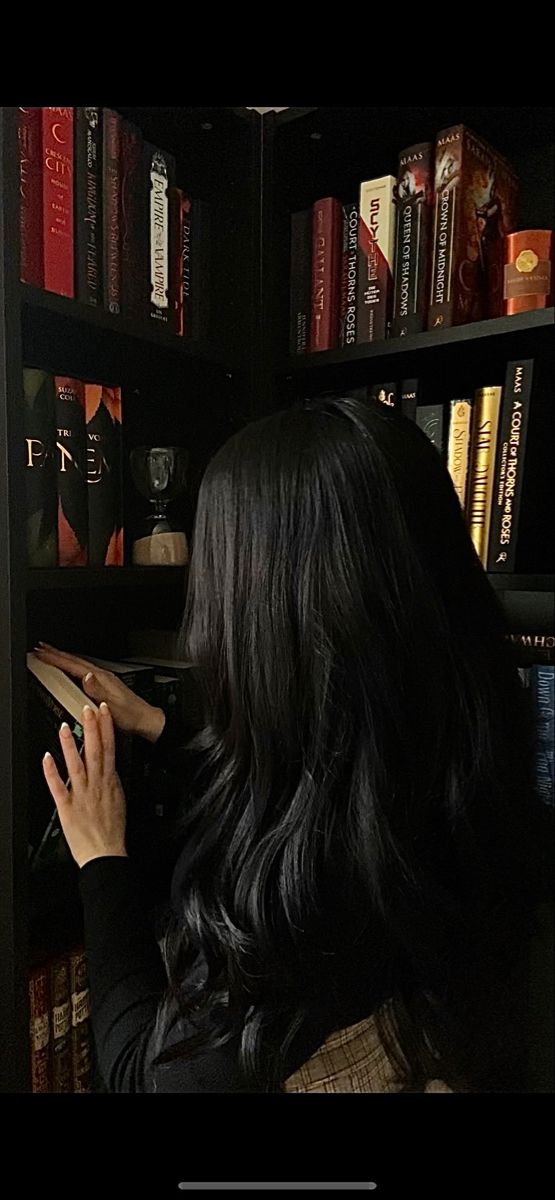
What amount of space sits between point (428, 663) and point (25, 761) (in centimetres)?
37

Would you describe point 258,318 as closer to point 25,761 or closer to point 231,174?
point 231,174

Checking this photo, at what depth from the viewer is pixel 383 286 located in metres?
0.74

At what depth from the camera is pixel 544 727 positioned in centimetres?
67

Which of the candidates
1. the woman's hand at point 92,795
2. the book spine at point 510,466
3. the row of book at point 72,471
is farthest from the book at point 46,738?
the book spine at point 510,466

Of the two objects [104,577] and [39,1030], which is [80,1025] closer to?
[39,1030]

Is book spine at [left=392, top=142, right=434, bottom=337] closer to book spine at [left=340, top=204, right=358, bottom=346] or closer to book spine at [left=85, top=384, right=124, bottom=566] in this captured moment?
book spine at [left=340, top=204, right=358, bottom=346]

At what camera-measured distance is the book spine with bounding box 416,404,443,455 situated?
26.9 inches

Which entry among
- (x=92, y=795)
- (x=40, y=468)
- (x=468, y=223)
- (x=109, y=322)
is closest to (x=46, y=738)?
(x=92, y=795)

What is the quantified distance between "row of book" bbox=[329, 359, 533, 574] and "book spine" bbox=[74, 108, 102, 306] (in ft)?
0.91

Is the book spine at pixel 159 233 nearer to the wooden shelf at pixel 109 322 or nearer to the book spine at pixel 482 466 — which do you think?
the wooden shelf at pixel 109 322

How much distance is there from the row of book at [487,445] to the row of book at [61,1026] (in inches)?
22.8

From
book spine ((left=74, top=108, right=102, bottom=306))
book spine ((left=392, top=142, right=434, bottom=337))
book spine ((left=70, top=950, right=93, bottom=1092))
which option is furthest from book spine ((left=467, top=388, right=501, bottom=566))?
book spine ((left=70, top=950, right=93, bottom=1092))

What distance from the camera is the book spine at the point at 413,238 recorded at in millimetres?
716

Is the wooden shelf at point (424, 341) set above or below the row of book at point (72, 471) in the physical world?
above
